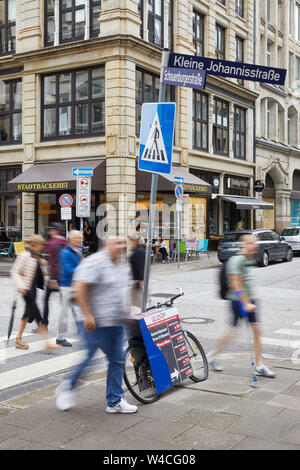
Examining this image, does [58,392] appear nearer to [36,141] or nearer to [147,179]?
[147,179]

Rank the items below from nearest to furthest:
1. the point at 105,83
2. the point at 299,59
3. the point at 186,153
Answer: the point at 105,83 < the point at 186,153 < the point at 299,59

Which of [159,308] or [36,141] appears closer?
[159,308]

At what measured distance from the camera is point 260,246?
22703mm

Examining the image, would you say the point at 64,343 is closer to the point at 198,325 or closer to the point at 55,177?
the point at 198,325

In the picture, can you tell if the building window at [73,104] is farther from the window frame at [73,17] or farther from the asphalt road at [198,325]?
the asphalt road at [198,325]

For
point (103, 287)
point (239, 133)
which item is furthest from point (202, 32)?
point (103, 287)

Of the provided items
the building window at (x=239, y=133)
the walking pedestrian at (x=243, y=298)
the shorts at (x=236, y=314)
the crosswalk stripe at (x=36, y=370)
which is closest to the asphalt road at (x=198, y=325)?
the crosswalk stripe at (x=36, y=370)

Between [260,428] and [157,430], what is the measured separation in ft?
3.01

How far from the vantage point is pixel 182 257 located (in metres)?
27.2

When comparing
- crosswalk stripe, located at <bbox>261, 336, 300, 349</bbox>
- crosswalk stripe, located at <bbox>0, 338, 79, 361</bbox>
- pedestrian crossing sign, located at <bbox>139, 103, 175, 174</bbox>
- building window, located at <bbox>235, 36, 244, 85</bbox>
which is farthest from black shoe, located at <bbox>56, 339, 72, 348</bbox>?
building window, located at <bbox>235, 36, 244, 85</bbox>

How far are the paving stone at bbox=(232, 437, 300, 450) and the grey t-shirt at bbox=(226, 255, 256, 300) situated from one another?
2497mm

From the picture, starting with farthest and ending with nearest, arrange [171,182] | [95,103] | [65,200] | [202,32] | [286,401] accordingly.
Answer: [202,32], [95,103], [171,182], [65,200], [286,401]

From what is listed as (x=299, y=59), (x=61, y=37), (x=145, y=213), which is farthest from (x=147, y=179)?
(x=299, y=59)

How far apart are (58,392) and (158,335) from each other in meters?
1.19
